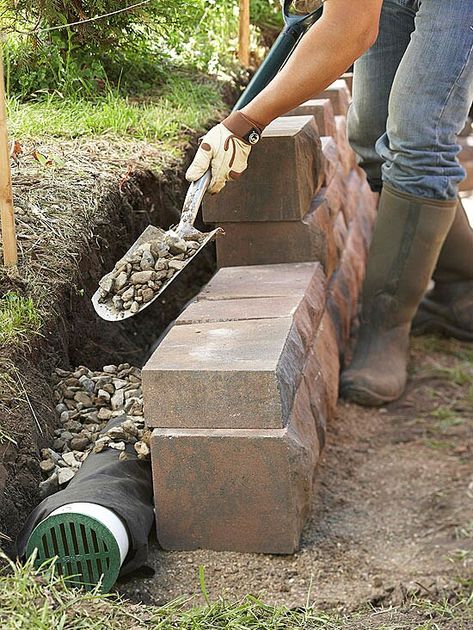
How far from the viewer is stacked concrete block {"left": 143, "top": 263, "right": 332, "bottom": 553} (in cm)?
225

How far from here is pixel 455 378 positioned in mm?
3770

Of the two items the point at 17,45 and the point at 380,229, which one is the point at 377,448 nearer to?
the point at 380,229

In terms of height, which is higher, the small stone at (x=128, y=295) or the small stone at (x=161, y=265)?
the small stone at (x=161, y=265)

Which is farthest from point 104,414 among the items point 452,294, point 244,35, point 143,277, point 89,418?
point 244,35

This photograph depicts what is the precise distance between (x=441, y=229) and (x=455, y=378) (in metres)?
0.83

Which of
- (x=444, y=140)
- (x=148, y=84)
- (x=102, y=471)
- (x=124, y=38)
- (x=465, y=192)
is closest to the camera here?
(x=102, y=471)

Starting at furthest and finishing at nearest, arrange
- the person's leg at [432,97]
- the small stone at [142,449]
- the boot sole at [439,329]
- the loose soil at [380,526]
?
1. the boot sole at [439,329]
2. the person's leg at [432,97]
3. the small stone at [142,449]
4. the loose soil at [380,526]

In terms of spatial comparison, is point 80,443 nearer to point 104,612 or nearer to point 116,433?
point 116,433

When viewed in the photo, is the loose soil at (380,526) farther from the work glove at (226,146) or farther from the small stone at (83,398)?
the work glove at (226,146)

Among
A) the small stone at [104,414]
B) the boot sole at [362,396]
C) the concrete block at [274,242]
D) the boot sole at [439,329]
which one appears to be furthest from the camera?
the boot sole at [439,329]

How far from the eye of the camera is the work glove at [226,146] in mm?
2531

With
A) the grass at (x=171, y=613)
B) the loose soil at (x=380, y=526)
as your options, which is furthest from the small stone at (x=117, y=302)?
the grass at (x=171, y=613)

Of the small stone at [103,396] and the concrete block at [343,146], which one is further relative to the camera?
the concrete block at [343,146]

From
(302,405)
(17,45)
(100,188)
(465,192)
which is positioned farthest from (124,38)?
(465,192)
